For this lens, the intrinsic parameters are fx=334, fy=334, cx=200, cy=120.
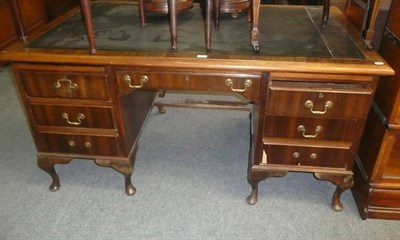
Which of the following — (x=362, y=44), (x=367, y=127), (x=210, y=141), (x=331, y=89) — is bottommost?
(x=210, y=141)

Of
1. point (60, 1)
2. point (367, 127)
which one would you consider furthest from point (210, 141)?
point (60, 1)

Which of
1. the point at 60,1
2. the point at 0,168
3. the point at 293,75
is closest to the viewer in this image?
the point at 293,75

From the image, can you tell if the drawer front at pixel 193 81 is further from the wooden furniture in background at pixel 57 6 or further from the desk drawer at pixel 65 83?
the wooden furniture in background at pixel 57 6

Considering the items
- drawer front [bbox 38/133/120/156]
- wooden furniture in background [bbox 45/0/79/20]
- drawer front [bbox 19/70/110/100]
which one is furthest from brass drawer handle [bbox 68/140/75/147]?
wooden furniture in background [bbox 45/0/79/20]

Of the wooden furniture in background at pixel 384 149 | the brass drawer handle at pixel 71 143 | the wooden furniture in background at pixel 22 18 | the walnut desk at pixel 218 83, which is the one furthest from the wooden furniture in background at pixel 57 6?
the wooden furniture in background at pixel 384 149

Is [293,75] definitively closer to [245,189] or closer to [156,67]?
[156,67]

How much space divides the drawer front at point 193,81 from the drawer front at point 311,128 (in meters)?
0.17

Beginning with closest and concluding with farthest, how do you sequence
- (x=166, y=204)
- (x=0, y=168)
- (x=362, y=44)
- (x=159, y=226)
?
(x=362, y=44), (x=159, y=226), (x=166, y=204), (x=0, y=168)

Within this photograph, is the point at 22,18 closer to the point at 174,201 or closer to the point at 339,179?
the point at 174,201

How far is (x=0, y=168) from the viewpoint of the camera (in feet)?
7.60

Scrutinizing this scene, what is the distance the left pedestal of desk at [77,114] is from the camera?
5.32 ft

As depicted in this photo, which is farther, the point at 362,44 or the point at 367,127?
the point at 367,127

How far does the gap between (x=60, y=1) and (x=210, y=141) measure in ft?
10.5

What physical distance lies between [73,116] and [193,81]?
673 mm
